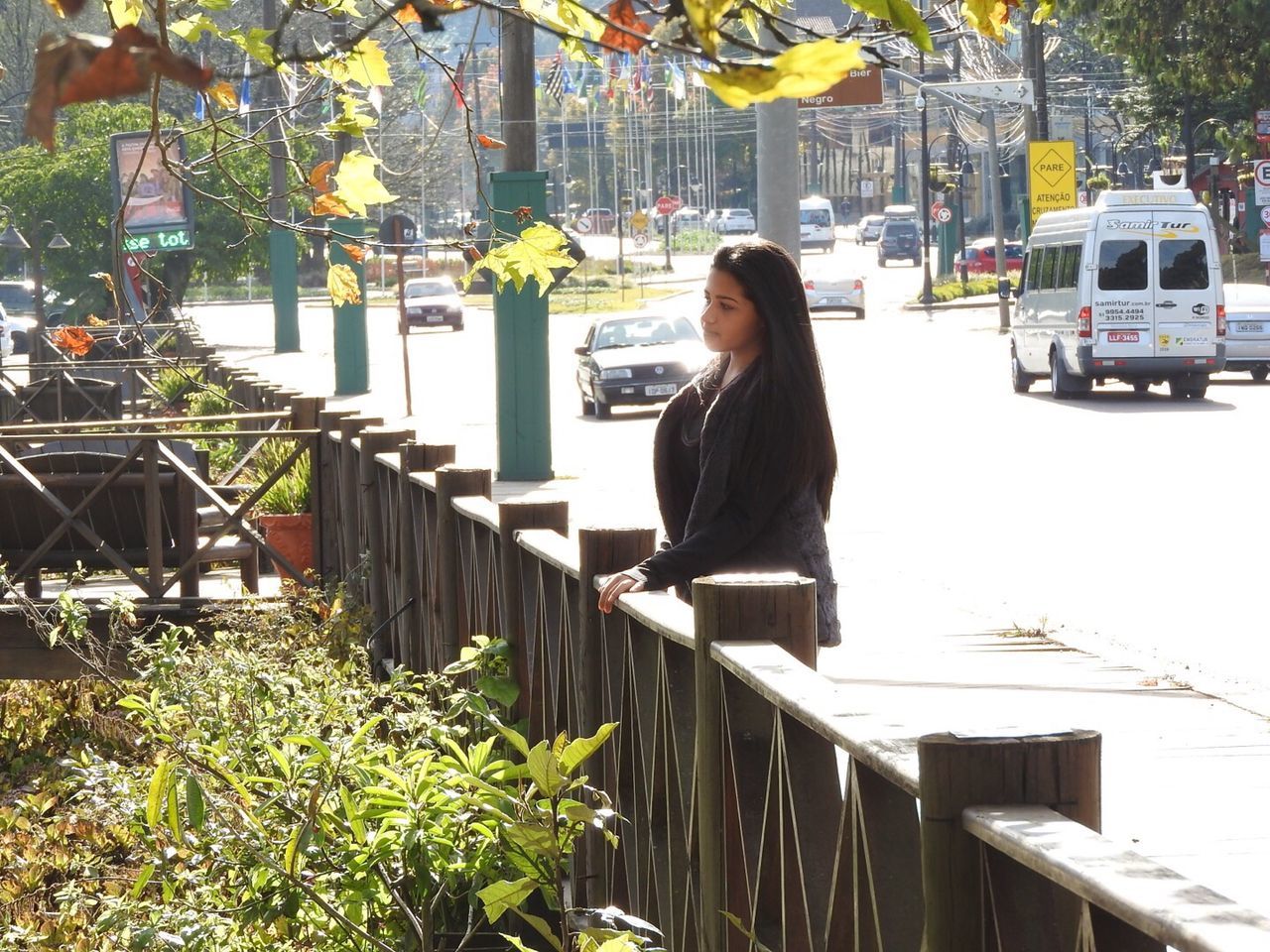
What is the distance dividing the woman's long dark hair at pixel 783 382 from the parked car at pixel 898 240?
8465 centimetres

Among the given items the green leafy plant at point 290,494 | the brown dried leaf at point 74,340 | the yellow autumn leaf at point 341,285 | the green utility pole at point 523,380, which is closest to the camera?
the yellow autumn leaf at point 341,285

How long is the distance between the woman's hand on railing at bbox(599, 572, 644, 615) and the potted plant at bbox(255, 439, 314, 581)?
570 centimetres

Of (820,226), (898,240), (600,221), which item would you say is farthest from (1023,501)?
(600,221)

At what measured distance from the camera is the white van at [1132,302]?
82.6 ft

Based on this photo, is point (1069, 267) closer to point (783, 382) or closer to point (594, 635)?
point (783, 382)

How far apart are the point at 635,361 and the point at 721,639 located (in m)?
22.8

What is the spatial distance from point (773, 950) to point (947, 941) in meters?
1.06

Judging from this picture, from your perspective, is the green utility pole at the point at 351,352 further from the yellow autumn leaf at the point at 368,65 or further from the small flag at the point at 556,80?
the small flag at the point at 556,80

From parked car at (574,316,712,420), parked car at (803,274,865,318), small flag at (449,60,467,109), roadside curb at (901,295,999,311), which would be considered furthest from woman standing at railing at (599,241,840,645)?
roadside curb at (901,295,999,311)

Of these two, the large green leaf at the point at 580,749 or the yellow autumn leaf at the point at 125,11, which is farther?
the yellow autumn leaf at the point at 125,11

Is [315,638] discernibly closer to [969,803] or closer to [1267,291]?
[969,803]

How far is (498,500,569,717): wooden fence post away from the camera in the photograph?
4.91 metres

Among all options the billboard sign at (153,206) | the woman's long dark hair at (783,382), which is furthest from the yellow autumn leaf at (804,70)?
the billboard sign at (153,206)

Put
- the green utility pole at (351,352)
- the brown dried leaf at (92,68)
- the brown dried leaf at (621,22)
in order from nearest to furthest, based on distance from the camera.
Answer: the brown dried leaf at (92,68) → the brown dried leaf at (621,22) → the green utility pole at (351,352)
